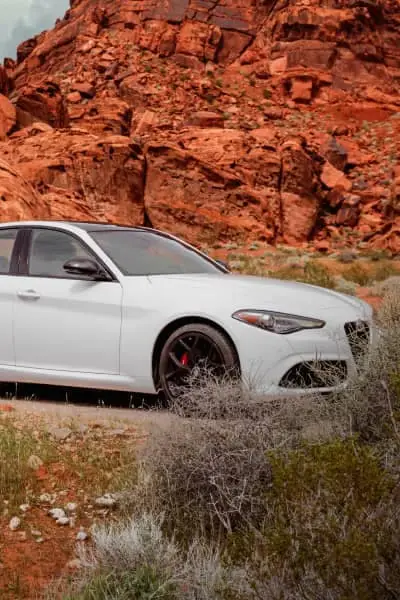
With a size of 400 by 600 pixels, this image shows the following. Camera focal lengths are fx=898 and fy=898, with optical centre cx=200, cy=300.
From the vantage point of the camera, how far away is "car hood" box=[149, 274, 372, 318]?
6.67m

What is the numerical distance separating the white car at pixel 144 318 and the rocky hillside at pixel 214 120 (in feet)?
36.3

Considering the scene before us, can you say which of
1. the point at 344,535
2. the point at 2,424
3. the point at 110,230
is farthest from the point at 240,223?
the point at 344,535

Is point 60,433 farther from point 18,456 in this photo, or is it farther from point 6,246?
A: point 6,246

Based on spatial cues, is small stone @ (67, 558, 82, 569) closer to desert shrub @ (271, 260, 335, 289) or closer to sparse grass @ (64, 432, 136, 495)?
sparse grass @ (64, 432, 136, 495)

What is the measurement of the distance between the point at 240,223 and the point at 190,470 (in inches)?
1116

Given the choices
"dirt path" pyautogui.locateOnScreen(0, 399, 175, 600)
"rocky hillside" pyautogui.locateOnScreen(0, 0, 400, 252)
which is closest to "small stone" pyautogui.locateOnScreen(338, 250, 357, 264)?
"rocky hillside" pyautogui.locateOnScreen(0, 0, 400, 252)

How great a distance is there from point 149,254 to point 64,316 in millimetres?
1049

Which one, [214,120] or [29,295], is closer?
[29,295]

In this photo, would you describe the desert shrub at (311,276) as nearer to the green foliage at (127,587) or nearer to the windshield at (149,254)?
the windshield at (149,254)

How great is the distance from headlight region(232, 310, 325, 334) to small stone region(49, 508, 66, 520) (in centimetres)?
243

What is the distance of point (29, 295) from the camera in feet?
24.6

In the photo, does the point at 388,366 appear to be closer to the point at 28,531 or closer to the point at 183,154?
the point at 28,531

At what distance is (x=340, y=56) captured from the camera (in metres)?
58.9

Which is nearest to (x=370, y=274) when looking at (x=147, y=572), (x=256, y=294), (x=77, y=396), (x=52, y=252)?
(x=77, y=396)
